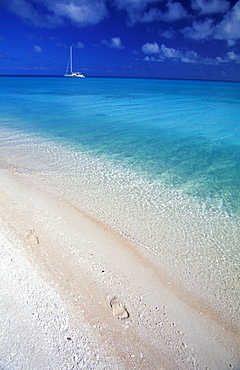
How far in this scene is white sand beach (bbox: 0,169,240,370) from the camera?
259 cm

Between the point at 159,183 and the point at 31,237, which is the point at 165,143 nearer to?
the point at 159,183

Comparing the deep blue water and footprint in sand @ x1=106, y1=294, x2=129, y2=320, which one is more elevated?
the deep blue water

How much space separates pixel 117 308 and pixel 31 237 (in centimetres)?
216

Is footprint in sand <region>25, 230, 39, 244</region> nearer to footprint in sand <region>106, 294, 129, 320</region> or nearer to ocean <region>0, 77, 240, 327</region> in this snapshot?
ocean <region>0, 77, 240, 327</region>

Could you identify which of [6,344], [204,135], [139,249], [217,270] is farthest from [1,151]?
[204,135]

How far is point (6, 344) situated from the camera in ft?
8.44

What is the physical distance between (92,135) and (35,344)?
35.0ft

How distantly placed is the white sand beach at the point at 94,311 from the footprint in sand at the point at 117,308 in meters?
0.01

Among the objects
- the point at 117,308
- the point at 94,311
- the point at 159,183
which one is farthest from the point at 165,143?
the point at 94,311

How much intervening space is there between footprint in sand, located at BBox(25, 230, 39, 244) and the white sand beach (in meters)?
0.02

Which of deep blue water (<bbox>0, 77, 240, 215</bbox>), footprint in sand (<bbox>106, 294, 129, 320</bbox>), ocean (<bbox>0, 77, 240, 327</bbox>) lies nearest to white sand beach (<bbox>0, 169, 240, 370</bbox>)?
footprint in sand (<bbox>106, 294, 129, 320</bbox>)

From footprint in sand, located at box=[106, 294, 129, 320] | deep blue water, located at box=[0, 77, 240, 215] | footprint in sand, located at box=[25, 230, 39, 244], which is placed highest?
deep blue water, located at box=[0, 77, 240, 215]

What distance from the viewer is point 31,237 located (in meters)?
4.38

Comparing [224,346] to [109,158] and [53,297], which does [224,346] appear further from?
[109,158]
